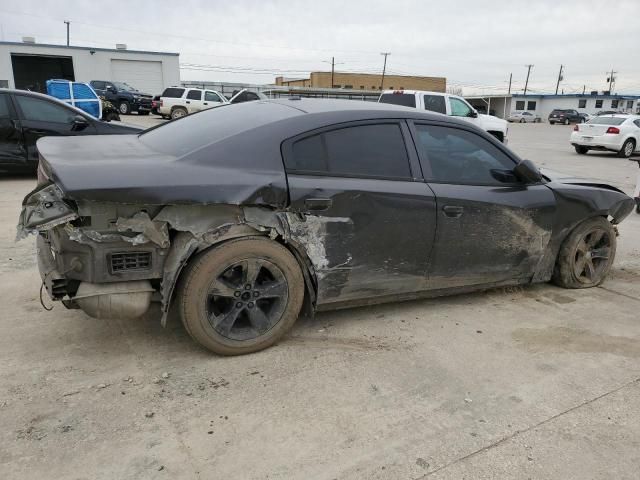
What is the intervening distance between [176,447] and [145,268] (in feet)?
3.27

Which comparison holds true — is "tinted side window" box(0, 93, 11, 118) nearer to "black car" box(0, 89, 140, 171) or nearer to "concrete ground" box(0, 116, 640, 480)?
"black car" box(0, 89, 140, 171)

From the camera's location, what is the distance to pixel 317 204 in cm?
314

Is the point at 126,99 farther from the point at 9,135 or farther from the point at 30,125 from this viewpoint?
the point at 9,135

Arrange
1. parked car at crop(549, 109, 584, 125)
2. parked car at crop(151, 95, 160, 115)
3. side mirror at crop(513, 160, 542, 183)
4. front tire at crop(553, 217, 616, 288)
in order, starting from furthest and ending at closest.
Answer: parked car at crop(549, 109, 584, 125)
parked car at crop(151, 95, 160, 115)
front tire at crop(553, 217, 616, 288)
side mirror at crop(513, 160, 542, 183)

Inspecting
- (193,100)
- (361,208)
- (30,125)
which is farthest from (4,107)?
(193,100)

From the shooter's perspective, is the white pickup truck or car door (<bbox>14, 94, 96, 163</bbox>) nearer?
car door (<bbox>14, 94, 96, 163</bbox>)

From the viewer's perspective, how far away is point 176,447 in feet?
7.87

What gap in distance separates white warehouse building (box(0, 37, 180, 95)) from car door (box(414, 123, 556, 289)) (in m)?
39.2

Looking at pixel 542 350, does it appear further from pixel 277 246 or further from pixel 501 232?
pixel 277 246

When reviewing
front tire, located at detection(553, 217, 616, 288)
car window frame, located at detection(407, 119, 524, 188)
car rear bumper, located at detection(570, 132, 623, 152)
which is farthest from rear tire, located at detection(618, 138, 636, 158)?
car window frame, located at detection(407, 119, 524, 188)

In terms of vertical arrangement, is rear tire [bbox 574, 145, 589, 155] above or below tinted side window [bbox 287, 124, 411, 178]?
below

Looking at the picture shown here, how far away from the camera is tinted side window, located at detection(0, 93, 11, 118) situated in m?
8.20

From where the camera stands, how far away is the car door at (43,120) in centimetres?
838

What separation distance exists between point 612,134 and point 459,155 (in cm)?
1692
